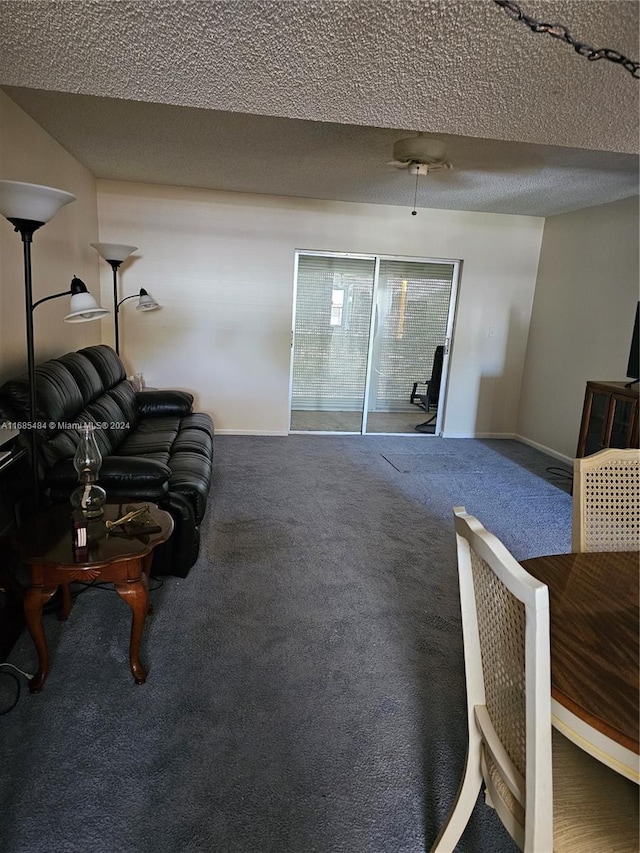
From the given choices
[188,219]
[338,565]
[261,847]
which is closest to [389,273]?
[188,219]

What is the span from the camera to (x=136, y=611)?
1.92 m

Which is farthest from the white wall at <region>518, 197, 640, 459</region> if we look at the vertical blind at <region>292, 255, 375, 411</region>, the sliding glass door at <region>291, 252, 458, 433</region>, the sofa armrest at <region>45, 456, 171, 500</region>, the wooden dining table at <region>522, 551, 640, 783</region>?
the sofa armrest at <region>45, 456, 171, 500</region>

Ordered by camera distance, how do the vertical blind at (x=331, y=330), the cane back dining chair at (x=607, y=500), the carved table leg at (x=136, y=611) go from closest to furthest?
the cane back dining chair at (x=607, y=500)
the carved table leg at (x=136, y=611)
the vertical blind at (x=331, y=330)

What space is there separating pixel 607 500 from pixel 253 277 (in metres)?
4.26

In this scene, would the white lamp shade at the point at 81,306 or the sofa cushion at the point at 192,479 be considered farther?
the sofa cushion at the point at 192,479

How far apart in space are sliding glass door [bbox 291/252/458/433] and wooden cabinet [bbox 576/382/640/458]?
1875 millimetres

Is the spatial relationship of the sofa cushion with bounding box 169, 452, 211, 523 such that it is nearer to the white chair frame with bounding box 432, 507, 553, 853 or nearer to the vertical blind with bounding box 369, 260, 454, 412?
the white chair frame with bounding box 432, 507, 553, 853

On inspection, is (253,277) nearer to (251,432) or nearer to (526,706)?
(251,432)

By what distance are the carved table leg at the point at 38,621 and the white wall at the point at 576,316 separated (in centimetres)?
461

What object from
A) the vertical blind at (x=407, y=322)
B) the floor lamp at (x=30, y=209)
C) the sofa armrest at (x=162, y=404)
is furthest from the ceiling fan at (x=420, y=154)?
the sofa armrest at (x=162, y=404)

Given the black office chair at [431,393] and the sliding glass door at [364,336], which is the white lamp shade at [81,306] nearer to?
the sliding glass door at [364,336]

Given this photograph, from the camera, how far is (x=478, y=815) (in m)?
1.50

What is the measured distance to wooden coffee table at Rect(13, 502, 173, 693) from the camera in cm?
178

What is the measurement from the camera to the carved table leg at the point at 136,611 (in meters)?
1.89
